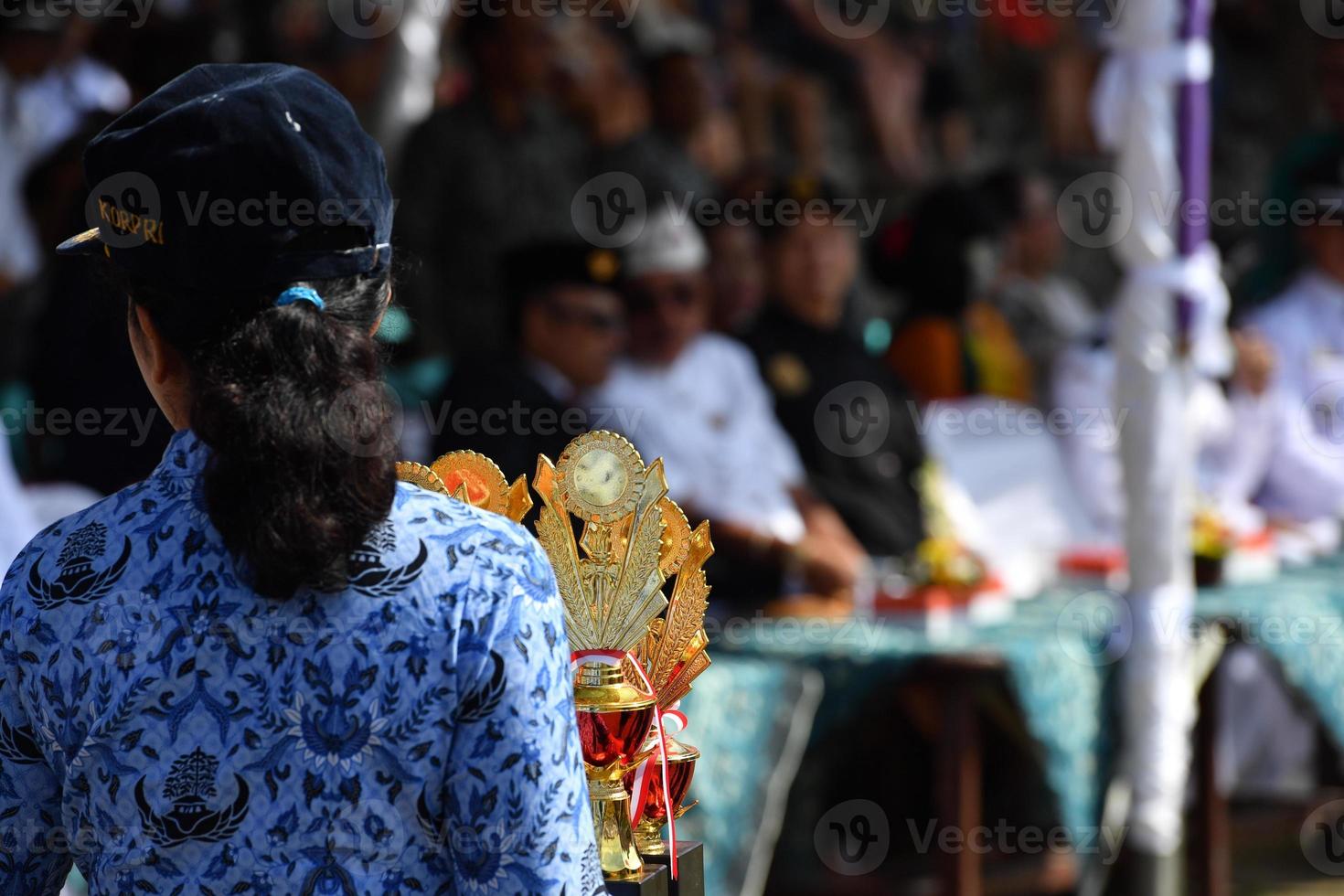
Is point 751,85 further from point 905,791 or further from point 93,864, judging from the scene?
point 93,864

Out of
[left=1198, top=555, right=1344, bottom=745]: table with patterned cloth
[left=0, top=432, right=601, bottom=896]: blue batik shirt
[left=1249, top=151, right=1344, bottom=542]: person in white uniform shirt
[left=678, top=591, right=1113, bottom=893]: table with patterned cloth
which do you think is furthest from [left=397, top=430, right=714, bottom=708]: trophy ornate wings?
[left=1249, top=151, right=1344, bottom=542]: person in white uniform shirt

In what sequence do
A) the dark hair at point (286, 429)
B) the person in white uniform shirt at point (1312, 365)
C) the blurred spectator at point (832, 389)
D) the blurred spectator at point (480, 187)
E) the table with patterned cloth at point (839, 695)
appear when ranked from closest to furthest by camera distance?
the dark hair at point (286, 429) → the table with patterned cloth at point (839, 695) → the blurred spectator at point (832, 389) → the blurred spectator at point (480, 187) → the person in white uniform shirt at point (1312, 365)

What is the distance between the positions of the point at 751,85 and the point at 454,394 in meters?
3.73

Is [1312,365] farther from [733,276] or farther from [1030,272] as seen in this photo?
[733,276]

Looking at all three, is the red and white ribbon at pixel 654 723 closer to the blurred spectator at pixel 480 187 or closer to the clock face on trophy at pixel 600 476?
the clock face on trophy at pixel 600 476

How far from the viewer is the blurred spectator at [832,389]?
4316 mm

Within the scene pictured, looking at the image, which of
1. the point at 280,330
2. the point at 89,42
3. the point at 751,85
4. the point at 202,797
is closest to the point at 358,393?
the point at 280,330

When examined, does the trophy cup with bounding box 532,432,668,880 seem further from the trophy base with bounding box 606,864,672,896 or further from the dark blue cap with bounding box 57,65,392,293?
the dark blue cap with bounding box 57,65,392,293

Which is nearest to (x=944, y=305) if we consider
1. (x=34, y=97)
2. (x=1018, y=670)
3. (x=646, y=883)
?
(x=1018, y=670)

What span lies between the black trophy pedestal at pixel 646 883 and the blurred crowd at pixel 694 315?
1.93 metres

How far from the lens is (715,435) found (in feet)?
13.6

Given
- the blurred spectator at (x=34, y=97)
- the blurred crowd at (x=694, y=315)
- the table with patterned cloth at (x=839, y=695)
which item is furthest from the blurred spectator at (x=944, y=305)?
the blurred spectator at (x=34, y=97)

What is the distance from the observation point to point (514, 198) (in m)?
4.83

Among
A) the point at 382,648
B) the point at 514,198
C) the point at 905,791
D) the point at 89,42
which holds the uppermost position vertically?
the point at 89,42
